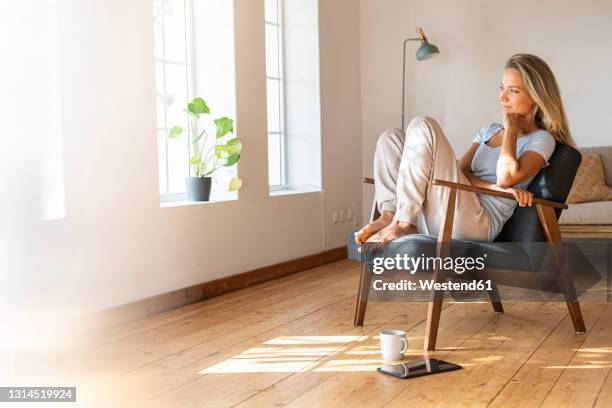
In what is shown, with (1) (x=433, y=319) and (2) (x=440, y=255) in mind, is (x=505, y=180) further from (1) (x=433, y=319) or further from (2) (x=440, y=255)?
(1) (x=433, y=319)

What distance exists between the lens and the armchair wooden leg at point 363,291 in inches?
120

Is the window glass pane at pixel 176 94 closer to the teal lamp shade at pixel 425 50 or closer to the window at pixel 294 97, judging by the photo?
the window at pixel 294 97

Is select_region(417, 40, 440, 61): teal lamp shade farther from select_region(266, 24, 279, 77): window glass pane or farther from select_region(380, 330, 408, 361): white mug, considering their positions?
select_region(380, 330, 408, 361): white mug

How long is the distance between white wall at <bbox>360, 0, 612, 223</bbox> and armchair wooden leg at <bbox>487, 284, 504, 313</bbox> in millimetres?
2205

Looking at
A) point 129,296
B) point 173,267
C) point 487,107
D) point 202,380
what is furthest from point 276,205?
point 202,380

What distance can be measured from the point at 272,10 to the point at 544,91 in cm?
267

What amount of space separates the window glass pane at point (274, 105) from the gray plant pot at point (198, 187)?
123cm

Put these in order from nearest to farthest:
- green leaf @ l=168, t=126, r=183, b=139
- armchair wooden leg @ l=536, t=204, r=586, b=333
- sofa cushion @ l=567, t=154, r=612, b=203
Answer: armchair wooden leg @ l=536, t=204, r=586, b=333, green leaf @ l=168, t=126, r=183, b=139, sofa cushion @ l=567, t=154, r=612, b=203

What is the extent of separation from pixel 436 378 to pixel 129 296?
1630 millimetres

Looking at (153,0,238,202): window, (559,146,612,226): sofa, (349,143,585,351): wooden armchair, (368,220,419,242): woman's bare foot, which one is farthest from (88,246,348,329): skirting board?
(559,146,612,226): sofa

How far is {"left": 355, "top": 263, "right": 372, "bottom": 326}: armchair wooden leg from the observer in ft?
9.96

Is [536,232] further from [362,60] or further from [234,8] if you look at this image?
[362,60]

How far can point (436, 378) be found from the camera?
2.36m

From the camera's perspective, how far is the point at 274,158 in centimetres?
512
